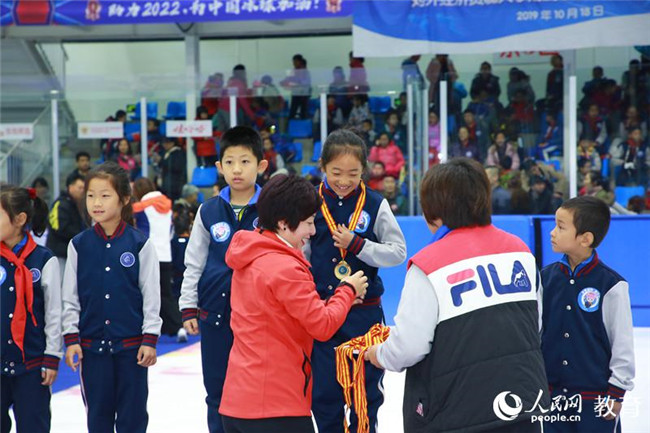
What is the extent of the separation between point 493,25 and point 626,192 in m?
2.75

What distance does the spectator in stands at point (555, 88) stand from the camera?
11484mm

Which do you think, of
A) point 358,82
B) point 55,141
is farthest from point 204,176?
point 358,82

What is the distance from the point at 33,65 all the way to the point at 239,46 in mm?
3714

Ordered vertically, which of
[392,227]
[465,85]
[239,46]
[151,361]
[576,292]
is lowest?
[151,361]

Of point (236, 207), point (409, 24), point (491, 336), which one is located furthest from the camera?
point (409, 24)

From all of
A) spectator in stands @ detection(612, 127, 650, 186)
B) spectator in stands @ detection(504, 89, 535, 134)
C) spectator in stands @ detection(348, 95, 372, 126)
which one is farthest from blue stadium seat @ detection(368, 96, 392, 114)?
spectator in stands @ detection(612, 127, 650, 186)

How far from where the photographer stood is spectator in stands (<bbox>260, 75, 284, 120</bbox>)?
12.6 metres

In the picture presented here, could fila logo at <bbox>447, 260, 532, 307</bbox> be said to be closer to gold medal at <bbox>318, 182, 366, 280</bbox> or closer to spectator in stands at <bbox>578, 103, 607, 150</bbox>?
gold medal at <bbox>318, 182, 366, 280</bbox>

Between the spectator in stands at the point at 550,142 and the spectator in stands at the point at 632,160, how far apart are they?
0.75 meters

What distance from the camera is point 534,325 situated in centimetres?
291

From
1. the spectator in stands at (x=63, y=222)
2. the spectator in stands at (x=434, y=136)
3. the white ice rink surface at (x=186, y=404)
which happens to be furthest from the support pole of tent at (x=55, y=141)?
the white ice rink surface at (x=186, y=404)

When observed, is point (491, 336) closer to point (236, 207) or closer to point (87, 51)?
point (236, 207)

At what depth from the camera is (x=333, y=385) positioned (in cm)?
405

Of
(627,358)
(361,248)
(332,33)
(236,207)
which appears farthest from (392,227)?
(332,33)
